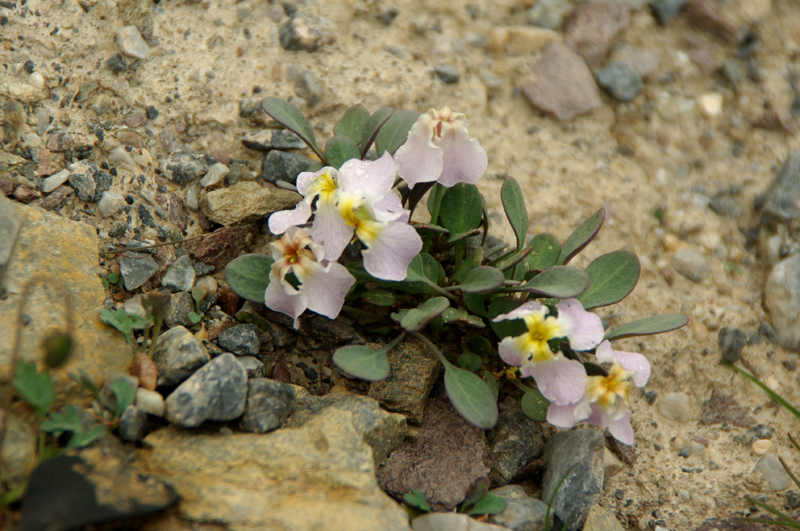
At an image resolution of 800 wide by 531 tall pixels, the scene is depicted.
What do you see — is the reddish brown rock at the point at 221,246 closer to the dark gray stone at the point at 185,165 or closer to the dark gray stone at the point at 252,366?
the dark gray stone at the point at 185,165

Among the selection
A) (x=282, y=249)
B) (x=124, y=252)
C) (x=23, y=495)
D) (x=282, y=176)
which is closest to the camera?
(x=23, y=495)

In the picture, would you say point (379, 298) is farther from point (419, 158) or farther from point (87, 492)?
point (87, 492)

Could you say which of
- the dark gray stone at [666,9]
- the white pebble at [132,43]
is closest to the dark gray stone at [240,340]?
the white pebble at [132,43]

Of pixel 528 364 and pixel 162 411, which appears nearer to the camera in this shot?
pixel 162 411

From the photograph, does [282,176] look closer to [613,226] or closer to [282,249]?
[282,249]

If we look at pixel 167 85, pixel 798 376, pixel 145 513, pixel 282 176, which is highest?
pixel 167 85

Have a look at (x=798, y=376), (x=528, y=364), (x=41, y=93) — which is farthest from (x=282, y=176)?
(x=798, y=376)

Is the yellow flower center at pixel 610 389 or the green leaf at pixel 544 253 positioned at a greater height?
the green leaf at pixel 544 253

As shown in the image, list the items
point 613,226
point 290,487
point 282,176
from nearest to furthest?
point 290,487, point 282,176, point 613,226
